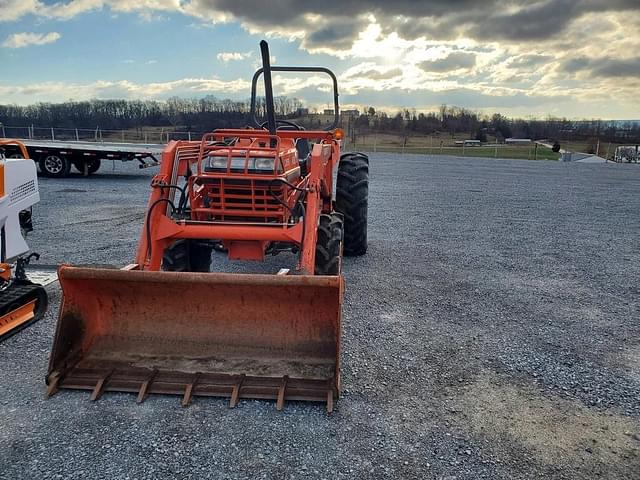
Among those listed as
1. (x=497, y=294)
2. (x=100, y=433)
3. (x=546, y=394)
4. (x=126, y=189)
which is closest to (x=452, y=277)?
(x=497, y=294)

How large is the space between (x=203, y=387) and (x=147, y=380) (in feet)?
1.33

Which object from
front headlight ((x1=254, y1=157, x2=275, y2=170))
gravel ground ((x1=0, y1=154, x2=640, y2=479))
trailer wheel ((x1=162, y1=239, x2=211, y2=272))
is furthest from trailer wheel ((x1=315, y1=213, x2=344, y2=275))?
Answer: trailer wheel ((x1=162, y1=239, x2=211, y2=272))

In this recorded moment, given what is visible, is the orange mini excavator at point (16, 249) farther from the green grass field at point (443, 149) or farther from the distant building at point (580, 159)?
the distant building at point (580, 159)

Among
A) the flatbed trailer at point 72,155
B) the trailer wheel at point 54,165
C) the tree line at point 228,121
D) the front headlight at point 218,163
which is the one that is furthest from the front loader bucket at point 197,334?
the tree line at point 228,121

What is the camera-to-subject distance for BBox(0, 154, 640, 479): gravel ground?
9.48ft

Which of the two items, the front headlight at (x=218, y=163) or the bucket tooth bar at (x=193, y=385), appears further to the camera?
the front headlight at (x=218, y=163)

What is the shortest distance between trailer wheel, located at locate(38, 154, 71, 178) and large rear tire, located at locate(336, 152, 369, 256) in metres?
13.1

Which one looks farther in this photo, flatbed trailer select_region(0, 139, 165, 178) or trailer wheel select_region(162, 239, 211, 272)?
flatbed trailer select_region(0, 139, 165, 178)

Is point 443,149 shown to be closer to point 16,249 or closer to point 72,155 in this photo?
point 72,155

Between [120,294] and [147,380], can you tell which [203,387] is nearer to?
[147,380]

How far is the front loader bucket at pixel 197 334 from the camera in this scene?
11.5 ft

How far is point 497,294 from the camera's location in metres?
5.82

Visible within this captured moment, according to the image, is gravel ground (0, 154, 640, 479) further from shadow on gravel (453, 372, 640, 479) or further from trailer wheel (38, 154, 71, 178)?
trailer wheel (38, 154, 71, 178)

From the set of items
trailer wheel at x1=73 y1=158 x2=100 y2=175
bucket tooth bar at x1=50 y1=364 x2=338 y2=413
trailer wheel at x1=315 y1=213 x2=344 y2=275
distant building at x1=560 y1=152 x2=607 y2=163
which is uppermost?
trailer wheel at x1=315 y1=213 x2=344 y2=275
